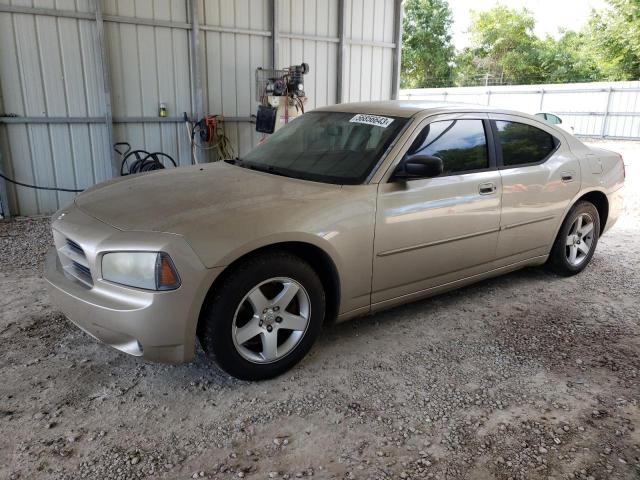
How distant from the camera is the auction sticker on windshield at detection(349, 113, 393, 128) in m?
3.51

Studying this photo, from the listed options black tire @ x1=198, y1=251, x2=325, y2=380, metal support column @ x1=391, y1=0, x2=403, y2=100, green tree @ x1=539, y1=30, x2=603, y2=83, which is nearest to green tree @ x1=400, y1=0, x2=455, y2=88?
green tree @ x1=539, y1=30, x2=603, y2=83

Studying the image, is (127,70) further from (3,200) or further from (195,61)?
(3,200)

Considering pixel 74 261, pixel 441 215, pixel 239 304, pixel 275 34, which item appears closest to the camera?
pixel 239 304

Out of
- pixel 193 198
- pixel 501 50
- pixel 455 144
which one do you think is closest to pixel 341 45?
pixel 455 144

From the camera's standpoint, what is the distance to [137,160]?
7.33m

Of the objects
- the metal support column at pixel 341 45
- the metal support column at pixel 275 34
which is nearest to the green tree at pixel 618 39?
the metal support column at pixel 341 45

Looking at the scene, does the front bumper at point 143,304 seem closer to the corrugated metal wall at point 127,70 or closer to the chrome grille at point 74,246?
the chrome grille at point 74,246

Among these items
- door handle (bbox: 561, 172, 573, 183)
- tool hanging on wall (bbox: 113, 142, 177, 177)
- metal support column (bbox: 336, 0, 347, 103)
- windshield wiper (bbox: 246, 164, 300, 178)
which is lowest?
tool hanging on wall (bbox: 113, 142, 177, 177)

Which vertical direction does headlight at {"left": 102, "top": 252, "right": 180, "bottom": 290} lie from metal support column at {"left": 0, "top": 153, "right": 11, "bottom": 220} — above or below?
above

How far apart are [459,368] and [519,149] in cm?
191

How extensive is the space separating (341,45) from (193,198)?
7056mm

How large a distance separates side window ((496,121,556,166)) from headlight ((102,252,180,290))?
2.66m

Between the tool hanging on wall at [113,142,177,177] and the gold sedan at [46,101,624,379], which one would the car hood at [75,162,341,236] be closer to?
the gold sedan at [46,101,624,379]

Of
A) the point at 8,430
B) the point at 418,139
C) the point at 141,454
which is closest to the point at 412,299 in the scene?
the point at 418,139
